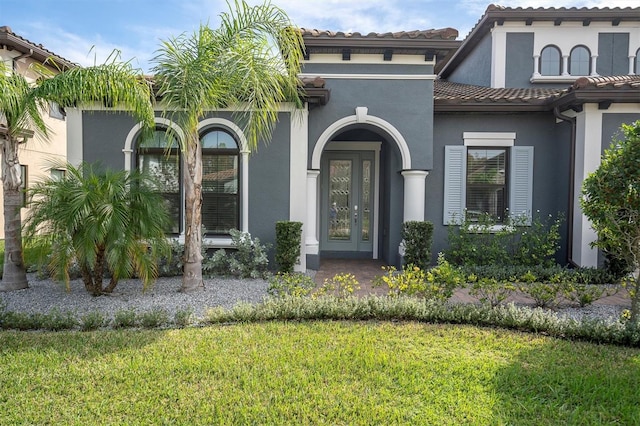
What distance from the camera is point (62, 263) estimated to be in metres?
6.18

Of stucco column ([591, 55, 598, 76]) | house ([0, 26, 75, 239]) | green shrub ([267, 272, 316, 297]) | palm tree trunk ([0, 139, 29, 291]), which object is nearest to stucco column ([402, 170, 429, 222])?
green shrub ([267, 272, 316, 297])

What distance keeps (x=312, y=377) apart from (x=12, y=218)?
6.10m

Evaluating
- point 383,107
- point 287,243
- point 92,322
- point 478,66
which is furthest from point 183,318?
point 478,66

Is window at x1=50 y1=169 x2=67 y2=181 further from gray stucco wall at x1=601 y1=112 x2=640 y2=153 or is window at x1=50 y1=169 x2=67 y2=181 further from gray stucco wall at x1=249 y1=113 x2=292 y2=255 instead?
gray stucco wall at x1=601 y1=112 x2=640 y2=153

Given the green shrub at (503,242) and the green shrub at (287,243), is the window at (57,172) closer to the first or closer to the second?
the green shrub at (287,243)

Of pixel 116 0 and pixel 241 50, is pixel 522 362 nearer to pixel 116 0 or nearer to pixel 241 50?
pixel 241 50

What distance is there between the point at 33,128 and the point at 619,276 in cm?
1180

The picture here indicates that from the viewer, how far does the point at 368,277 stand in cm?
876

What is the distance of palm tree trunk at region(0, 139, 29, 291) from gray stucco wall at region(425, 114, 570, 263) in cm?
833

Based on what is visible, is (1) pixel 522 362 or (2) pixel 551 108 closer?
(1) pixel 522 362

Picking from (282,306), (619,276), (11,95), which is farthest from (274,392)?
(619,276)

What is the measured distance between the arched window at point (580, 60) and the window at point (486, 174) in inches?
191

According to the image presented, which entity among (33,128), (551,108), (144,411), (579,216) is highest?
(551,108)

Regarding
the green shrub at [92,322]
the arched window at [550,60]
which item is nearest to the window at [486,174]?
the arched window at [550,60]
